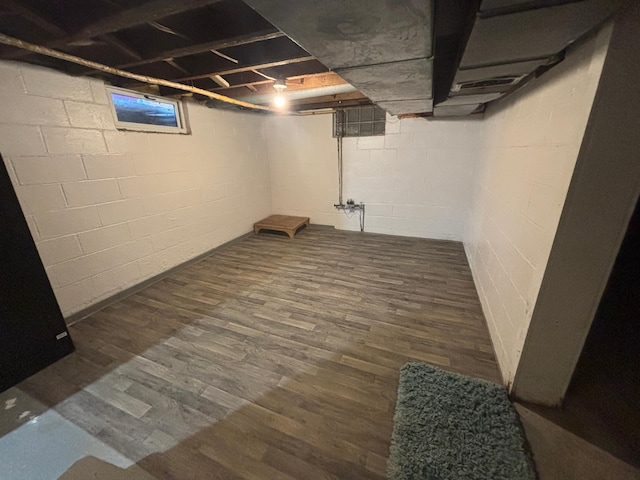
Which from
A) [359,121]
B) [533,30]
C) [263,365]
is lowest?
[263,365]

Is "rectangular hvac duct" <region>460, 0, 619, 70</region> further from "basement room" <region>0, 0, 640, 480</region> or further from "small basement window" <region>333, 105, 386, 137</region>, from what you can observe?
"small basement window" <region>333, 105, 386, 137</region>

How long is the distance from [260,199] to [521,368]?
418 cm

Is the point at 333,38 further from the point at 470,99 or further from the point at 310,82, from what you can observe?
the point at 470,99

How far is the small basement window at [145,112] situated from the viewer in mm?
2412

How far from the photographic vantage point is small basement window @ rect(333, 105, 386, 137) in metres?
3.88

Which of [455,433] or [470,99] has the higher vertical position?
[470,99]

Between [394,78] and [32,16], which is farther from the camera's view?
[394,78]

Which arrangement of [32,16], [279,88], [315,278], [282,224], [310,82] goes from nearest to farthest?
[32,16]
[279,88]
[310,82]
[315,278]
[282,224]

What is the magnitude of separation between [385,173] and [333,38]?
3235 mm

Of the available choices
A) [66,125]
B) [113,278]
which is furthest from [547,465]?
[66,125]

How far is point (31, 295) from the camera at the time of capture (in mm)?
1633

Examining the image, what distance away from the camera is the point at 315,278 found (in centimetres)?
292

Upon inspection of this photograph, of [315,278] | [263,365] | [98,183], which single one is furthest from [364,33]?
[98,183]

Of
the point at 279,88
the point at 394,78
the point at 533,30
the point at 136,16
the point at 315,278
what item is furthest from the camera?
the point at 315,278
